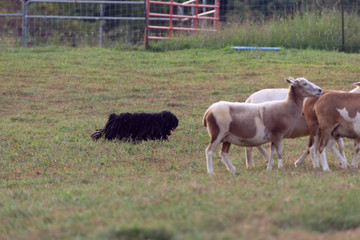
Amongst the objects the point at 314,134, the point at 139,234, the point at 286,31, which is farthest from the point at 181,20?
the point at 139,234

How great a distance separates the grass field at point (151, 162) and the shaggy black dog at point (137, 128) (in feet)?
0.82

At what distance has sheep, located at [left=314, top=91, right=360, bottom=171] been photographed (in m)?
7.62

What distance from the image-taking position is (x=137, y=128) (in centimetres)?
1020

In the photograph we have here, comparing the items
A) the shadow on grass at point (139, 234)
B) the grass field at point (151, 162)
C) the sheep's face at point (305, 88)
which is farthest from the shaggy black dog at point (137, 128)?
the shadow on grass at point (139, 234)

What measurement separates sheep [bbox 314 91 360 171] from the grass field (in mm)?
516

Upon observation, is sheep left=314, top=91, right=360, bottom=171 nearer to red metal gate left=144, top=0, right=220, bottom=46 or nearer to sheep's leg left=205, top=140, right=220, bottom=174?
sheep's leg left=205, top=140, right=220, bottom=174

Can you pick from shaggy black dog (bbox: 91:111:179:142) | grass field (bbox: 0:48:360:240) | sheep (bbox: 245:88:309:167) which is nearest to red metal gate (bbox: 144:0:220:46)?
grass field (bbox: 0:48:360:240)

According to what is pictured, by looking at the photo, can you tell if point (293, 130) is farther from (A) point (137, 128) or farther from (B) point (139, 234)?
(B) point (139, 234)

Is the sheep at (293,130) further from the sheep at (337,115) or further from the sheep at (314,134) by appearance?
the sheep at (337,115)

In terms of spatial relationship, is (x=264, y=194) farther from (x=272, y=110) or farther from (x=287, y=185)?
(x=272, y=110)

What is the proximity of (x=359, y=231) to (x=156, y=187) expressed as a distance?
2.26 m

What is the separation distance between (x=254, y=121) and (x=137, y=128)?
318 cm

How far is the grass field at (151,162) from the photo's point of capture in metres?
4.88

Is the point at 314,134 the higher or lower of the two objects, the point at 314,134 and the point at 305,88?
the lower
